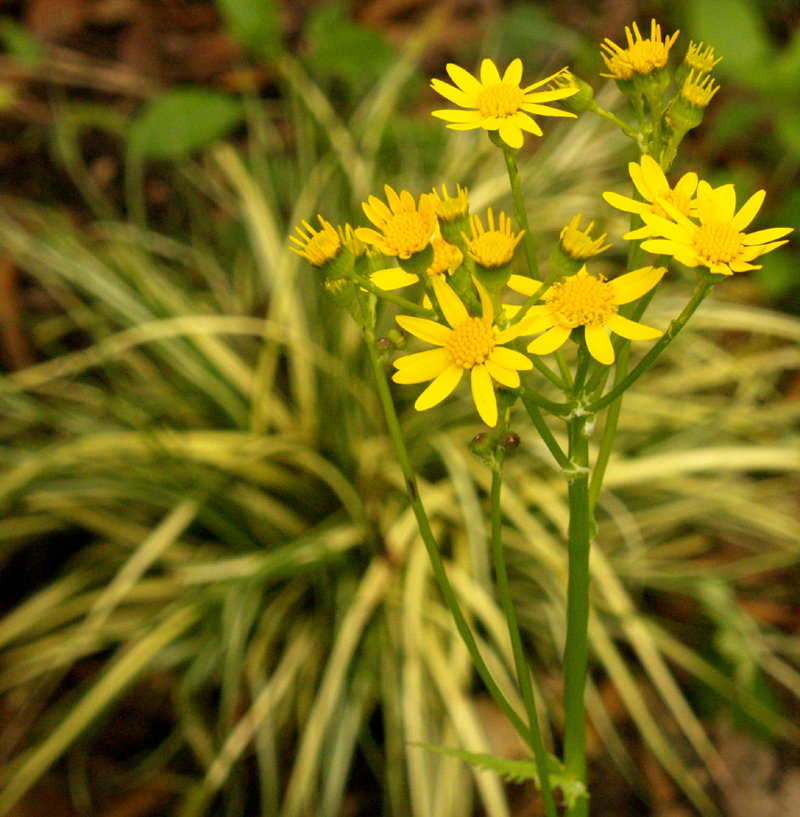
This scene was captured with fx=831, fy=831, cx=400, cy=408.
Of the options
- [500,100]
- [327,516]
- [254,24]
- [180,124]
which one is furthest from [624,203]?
[180,124]

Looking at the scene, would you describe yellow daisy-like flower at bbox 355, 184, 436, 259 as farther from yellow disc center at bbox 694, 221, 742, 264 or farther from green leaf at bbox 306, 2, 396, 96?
green leaf at bbox 306, 2, 396, 96

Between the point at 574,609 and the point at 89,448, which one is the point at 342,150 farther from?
the point at 574,609

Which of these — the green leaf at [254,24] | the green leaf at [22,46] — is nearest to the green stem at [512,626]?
the green leaf at [254,24]

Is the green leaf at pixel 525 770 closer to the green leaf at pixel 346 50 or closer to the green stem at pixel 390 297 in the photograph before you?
the green stem at pixel 390 297

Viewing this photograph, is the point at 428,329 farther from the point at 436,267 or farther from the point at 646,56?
the point at 646,56

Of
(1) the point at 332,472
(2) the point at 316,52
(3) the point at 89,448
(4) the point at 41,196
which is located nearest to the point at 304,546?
(1) the point at 332,472
